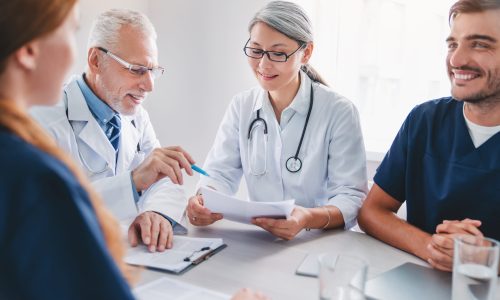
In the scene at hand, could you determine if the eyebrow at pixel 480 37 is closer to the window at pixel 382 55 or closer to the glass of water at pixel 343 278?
the glass of water at pixel 343 278

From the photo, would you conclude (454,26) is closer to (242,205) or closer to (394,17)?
(242,205)

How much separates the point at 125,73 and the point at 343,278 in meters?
1.21

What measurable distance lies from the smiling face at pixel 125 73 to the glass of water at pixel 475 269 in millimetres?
1257

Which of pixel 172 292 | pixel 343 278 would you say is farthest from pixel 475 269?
pixel 172 292

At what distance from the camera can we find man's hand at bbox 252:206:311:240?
52.9 inches

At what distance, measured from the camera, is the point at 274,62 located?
5.98ft

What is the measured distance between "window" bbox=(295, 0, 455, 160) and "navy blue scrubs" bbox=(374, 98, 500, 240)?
3.74ft

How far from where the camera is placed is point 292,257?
123 cm

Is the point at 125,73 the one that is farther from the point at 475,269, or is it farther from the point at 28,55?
the point at 475,269

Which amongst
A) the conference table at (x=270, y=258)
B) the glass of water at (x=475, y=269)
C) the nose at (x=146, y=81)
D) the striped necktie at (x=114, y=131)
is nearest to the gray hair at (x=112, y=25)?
the nose at (x=146, y=81)

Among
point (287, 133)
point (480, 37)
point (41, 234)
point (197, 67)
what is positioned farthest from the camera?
point (197, 67)

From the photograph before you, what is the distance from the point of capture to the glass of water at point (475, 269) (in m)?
0.86

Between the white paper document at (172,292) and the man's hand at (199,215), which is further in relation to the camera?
the man's hand at (199,215)

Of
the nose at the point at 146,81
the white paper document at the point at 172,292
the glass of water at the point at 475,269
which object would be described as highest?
the nose at the point at 146,81
